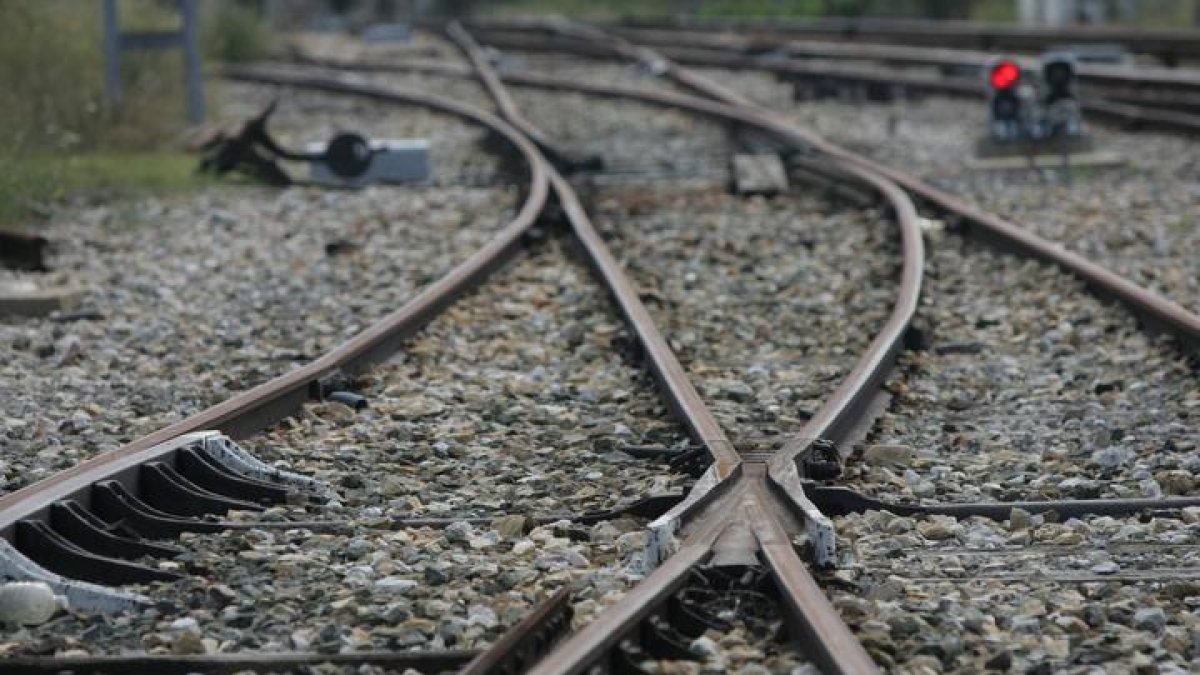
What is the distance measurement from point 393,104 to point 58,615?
17360 millimetres

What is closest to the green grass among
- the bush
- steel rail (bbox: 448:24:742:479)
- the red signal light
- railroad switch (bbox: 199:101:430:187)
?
railroad switch (bbox: 199:101:430:187)

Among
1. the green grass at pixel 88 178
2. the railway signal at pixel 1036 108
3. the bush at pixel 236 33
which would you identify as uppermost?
the railway signal at pixel 1036 108

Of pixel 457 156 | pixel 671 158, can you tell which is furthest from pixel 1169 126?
pixel 457 156

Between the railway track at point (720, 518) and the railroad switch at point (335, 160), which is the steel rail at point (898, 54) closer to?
the railroad switch at point (335, 160)

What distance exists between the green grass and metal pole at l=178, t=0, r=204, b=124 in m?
1.67

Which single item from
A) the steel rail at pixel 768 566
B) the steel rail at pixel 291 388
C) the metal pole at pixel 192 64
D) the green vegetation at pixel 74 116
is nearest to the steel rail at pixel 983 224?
the steel rail at pixel 768 566

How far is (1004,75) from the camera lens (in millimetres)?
15398

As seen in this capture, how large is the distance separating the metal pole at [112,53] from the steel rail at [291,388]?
A: 5150 millimetres

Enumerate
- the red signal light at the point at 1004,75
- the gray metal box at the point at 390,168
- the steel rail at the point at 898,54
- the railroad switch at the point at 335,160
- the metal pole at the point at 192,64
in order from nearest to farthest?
the railroad switch at the point at 335,160 → the gray metal box at the point at 390,168 → the red signal light at the point at 1004,75 → the metal pole at the point at 192,64 → the steel rail at the point at 898,54

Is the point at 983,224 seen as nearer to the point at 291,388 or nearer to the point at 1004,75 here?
the point at 1004,75

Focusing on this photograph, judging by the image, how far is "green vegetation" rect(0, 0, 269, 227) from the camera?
1359 centimetres

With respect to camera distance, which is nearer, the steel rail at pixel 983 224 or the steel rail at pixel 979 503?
the steel rail at pixel 979 503

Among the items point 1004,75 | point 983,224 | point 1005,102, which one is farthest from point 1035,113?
point 983,224

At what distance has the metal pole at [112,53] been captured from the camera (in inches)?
690
